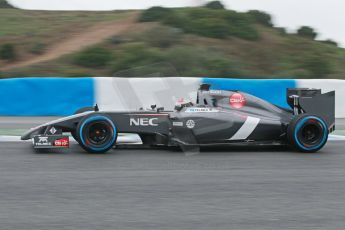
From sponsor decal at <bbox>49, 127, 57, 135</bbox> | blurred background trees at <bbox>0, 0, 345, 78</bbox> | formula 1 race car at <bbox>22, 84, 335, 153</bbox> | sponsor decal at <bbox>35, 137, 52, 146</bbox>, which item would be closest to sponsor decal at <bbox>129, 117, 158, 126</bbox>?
formula 1 race car at <bbox>22, 84, 335, 153</bbox>

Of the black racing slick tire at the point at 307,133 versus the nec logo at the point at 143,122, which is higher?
the nec logo at the point at 143,122

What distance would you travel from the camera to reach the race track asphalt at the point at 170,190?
5086mm

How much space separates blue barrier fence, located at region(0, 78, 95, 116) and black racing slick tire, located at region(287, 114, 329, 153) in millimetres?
6635

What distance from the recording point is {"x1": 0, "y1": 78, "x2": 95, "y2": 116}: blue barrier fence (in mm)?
14602

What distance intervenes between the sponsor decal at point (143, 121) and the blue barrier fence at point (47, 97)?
586 centimetres

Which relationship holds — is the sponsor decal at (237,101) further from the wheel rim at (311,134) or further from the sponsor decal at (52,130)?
the sponsor decal at (52,130)

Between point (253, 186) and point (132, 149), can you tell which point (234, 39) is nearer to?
point (132, 149)

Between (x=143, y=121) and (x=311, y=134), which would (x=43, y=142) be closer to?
(x=143, y=121)

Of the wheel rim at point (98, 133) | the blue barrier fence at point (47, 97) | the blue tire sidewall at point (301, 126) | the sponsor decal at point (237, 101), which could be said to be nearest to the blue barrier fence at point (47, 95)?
the blue barrier fence at point (47, 97)

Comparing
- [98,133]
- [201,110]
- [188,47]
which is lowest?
[98,133]

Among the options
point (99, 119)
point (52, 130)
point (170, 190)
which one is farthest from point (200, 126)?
point (170, 190)

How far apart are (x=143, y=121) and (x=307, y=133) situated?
230cm

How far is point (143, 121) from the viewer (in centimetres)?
889

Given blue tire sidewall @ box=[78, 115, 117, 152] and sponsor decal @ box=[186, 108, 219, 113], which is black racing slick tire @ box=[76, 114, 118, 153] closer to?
blue tire sidewall @ box=[78, 115, 117, 152]
